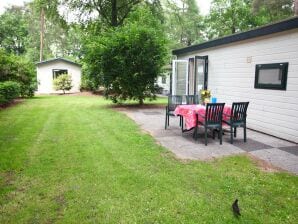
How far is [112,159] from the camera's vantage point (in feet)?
14.2

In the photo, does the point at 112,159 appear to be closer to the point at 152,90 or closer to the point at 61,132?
the point at 61,132

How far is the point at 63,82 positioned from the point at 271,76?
54.1ft

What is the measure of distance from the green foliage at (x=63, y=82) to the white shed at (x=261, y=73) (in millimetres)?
13140

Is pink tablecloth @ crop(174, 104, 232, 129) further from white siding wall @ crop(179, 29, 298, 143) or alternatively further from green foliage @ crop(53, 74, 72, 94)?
green foliage @ crop(53, 74, 72, 94)

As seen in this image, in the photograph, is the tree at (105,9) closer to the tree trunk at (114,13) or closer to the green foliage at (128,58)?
the tree trunk at (114,13)

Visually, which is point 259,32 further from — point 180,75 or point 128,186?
point 128,186

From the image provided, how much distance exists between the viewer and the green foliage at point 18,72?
12938 mm

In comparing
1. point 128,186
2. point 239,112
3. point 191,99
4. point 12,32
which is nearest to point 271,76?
point 239,112

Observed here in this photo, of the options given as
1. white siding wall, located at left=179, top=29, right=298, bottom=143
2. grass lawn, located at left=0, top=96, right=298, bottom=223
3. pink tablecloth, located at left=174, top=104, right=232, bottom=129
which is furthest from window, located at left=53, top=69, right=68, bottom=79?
pink tablecloth, located at left=174, top=104, right=232, bottom=129

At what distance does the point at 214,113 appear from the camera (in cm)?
529

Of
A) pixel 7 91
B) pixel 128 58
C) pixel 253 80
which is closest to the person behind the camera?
pixel 253 80

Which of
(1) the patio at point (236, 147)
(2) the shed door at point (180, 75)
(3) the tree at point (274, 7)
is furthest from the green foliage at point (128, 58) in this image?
(3) the tree at point (274, 7)

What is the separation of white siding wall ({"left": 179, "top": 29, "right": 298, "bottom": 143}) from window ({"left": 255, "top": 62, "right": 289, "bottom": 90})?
10cm

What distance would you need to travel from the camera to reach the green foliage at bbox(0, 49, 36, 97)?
1294 centimetres
